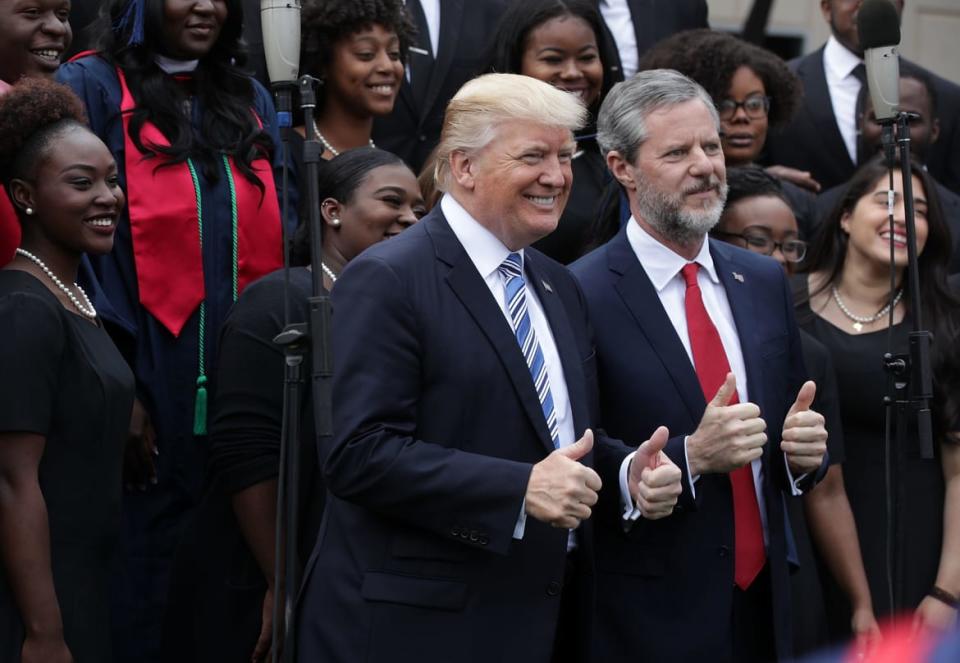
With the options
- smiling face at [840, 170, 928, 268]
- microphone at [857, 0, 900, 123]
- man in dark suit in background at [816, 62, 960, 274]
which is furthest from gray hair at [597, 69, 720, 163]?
man in dark suit in background at [816, 62, 960, 274]

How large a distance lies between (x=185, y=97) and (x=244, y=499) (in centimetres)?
151

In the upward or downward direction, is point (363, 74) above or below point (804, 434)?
above

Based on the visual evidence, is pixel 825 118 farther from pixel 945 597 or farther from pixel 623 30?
pixel 945 597

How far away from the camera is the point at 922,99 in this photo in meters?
7.41

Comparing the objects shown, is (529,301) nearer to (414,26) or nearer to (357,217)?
(357,217)

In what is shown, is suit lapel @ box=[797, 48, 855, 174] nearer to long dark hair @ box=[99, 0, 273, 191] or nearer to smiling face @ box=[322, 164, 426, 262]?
smiling face @ box=[322, 164, 426, 262]

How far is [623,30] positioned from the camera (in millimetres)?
7449

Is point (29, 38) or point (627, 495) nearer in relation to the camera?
point (627, 495)

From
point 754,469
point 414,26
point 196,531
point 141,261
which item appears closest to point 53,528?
point 196,531

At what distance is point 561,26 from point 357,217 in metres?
1.56

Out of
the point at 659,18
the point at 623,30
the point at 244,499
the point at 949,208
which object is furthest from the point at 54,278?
the point at 949,208

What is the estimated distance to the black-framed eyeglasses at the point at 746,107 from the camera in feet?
→ 23.1

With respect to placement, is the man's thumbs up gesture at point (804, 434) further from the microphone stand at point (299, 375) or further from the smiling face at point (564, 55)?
the smiling face at point (564, 55)

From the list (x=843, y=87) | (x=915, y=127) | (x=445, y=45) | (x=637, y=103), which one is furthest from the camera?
(x=843, y=87)
